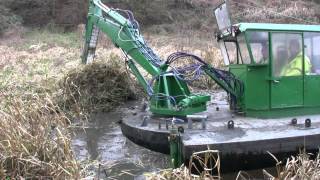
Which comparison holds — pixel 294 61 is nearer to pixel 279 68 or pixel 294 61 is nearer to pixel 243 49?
pixel 279 68

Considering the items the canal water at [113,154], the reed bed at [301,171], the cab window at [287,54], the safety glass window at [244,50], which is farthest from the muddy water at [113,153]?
the cab window at [287,54]

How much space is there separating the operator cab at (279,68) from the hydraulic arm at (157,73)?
1.60ft

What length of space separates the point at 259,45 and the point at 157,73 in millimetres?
1884

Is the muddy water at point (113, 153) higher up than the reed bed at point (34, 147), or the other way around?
the reed bed at point (34, 147)

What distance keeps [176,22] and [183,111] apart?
24.7m

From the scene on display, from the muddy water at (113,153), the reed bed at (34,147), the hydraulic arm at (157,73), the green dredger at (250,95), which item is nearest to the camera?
the reed bed at (34,147)

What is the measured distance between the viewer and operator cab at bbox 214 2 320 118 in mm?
8234

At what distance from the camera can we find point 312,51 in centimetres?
849

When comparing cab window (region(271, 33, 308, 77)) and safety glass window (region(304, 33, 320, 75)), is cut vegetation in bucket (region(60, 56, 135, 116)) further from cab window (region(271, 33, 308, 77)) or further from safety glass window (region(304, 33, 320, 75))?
safety glass window (region(304, 33, 320, 75))

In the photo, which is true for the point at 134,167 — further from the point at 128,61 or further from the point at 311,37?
the point at 311,37

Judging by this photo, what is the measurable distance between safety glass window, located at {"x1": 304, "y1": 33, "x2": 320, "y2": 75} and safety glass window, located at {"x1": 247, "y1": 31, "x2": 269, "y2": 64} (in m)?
0.70

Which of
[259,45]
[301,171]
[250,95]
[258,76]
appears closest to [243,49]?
[259,45]

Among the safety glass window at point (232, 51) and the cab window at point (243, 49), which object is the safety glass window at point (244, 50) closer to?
the cab window at point (243, 49)

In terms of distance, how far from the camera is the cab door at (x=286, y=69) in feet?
27.0
